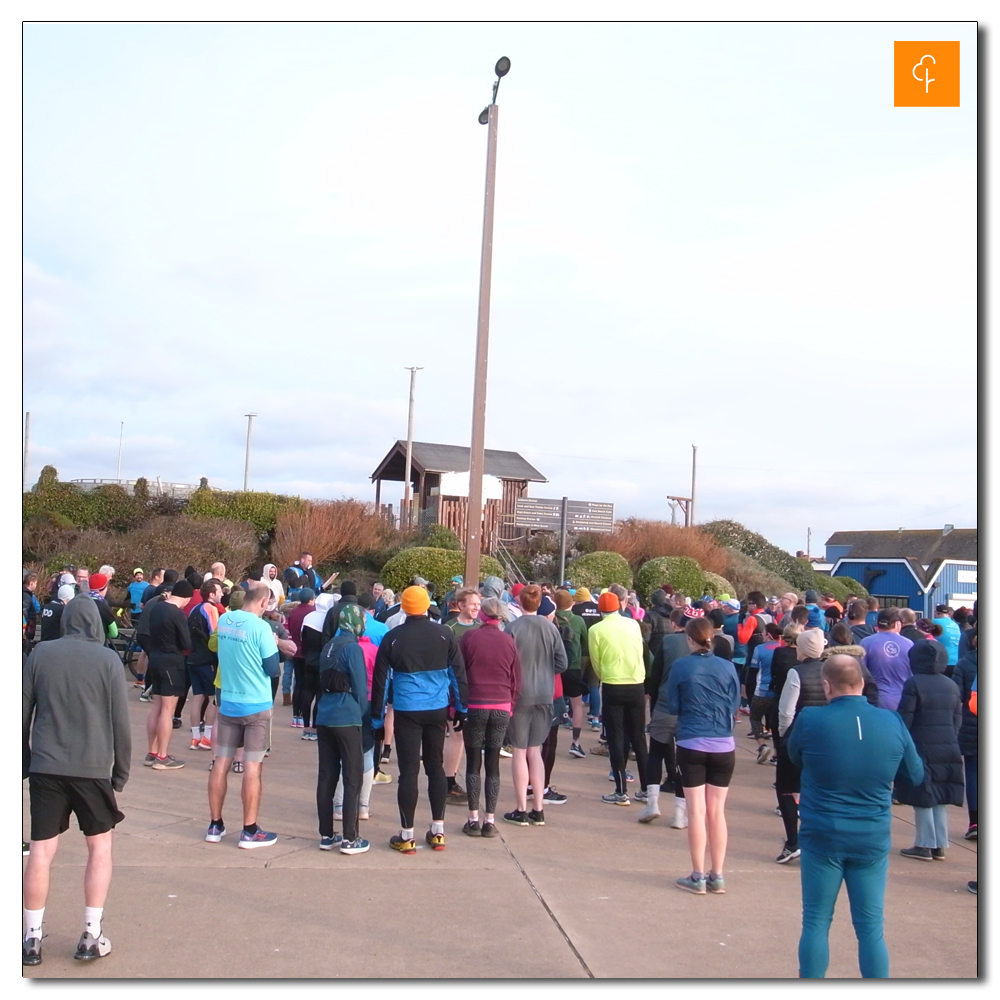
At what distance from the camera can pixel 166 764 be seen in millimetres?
9398

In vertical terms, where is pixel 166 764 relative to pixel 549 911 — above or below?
below

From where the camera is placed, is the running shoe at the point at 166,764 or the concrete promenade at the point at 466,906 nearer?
the concrete promenade at the point at 466,906

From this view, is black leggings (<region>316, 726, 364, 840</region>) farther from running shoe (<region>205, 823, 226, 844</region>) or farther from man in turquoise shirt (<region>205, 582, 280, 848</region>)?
running shoe (<region>205, 823, 226, 844</region>)

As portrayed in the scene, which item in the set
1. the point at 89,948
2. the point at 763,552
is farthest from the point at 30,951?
the point at 763,552

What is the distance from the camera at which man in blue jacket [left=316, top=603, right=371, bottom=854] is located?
6738 mm

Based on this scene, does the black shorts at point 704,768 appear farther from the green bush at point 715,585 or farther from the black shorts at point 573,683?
the green bush at point 715,585

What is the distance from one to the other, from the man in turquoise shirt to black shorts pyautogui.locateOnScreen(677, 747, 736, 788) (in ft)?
9.61

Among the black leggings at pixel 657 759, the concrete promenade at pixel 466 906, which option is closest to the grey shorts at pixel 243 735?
the concrete promenade at pixel 466 906

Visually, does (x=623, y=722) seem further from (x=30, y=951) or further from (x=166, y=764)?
(x=30, y=951)

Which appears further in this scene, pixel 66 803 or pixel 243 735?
pixel 243 735

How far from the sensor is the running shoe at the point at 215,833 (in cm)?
695

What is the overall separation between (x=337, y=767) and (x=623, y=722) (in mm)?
3038

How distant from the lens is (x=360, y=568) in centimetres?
2711

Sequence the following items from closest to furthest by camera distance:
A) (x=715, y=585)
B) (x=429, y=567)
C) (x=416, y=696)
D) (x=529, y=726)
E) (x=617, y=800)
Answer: (x=416, y=696) < (x=529, y=726) < (x=617, y=800) < (x=429, y=567) < (x=715, y=585)
